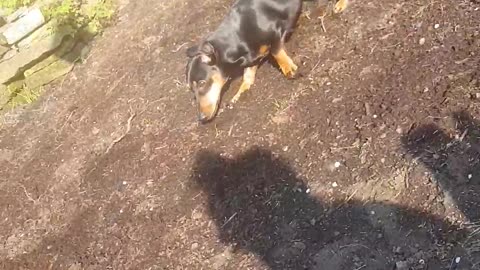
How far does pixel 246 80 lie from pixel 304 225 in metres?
1.83

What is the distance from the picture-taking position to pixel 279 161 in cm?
472

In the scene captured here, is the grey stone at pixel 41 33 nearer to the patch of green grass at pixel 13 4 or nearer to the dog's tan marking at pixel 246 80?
the patch of green grass at pixel 13 4

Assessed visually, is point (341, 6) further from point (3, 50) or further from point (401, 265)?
point (3, 50)

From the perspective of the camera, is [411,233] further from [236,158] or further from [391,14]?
[391,14]

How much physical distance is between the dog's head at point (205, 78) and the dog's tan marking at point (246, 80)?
175mm

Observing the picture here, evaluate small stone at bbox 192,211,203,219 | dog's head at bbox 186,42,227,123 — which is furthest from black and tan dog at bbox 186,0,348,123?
small stone at bbox 192,211,203,219

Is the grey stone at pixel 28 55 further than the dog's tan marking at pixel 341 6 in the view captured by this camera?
Yes

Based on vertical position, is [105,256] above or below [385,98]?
below

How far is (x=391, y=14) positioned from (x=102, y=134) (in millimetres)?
2851

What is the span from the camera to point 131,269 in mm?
4777

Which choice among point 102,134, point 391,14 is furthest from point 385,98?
point 102,134

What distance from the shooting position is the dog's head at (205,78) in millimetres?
5449

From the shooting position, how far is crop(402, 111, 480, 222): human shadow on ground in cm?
379

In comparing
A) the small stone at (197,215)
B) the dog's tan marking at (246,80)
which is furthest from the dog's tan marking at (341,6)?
the small stone at (197,215)
